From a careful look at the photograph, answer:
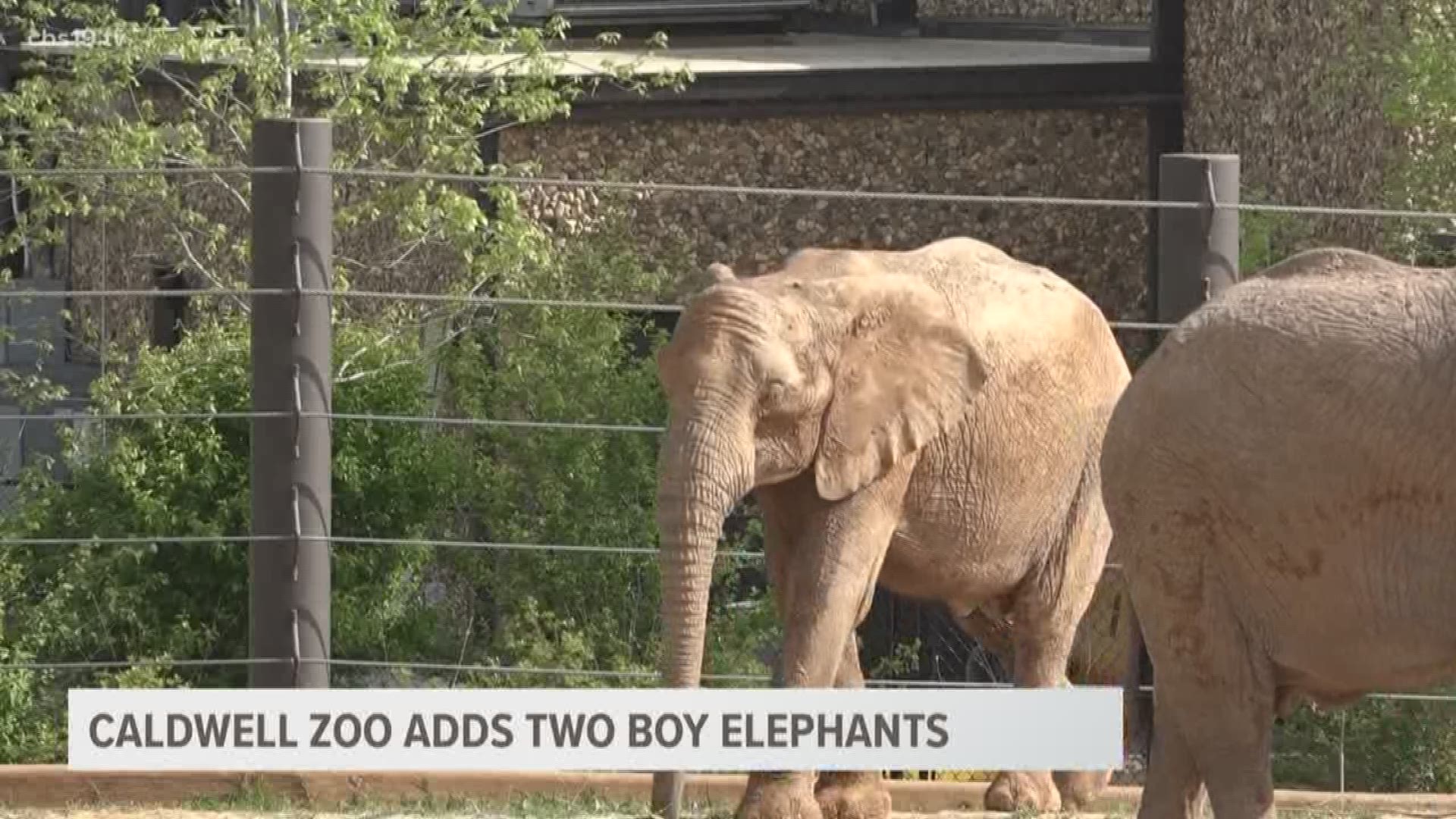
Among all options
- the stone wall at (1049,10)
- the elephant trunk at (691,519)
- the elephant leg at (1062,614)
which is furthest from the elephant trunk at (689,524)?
the stone wall at (1049,10)

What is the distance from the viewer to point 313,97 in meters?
15.5

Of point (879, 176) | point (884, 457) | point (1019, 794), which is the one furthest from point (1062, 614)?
point (879, 176)

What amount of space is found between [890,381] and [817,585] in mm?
567

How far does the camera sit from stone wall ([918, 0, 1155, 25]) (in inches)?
733

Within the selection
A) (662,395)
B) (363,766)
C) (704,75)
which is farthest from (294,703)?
(704,75)

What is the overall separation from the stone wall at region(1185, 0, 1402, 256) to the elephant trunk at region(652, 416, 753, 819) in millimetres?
7324

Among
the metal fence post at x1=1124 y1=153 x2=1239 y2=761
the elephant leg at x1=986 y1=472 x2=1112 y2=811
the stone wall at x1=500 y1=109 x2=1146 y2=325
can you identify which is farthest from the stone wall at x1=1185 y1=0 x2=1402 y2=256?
the elephant leg at x1=986 y1=472 x2=1112 y2=811

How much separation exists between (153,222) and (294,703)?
944cm

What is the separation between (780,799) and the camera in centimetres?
753

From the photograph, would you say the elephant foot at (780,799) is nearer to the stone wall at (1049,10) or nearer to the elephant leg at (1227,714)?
the elephant leg at (1227,714)

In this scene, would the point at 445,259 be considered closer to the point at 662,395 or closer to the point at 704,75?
the point at 704,75

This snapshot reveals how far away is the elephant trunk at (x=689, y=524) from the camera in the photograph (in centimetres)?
743

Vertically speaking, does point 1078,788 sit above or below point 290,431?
below

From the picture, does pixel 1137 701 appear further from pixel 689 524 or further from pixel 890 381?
pixel 689 524
